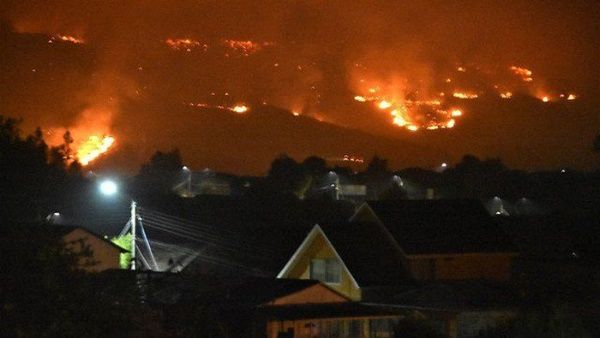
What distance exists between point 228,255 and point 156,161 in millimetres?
39104

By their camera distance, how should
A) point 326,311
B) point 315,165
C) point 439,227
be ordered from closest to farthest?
point 326,311 < point 439,227 < point 315,165

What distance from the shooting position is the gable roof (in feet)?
126

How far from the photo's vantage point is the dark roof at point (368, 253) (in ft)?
126

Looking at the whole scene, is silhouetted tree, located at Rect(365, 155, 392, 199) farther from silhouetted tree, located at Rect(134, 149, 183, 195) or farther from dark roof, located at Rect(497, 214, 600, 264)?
dark roof, located at Rect(497, 214, 600, 264)

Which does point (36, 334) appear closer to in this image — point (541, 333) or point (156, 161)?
point (541, 333)

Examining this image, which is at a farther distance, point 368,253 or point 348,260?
point 368,253

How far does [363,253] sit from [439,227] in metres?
3.57

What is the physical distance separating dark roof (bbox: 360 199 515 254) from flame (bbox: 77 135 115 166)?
3538 centimetres

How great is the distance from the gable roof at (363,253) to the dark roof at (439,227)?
1.75 ft

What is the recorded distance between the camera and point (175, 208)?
5606 cm

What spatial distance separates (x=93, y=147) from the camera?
76.9 metres

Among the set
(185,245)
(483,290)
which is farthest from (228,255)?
(483,290)

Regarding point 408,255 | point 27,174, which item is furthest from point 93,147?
point 27,174

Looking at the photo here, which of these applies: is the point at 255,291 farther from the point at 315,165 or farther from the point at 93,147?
the point at 315,165
